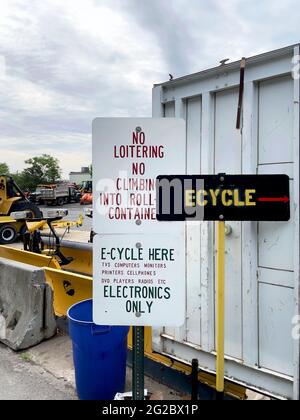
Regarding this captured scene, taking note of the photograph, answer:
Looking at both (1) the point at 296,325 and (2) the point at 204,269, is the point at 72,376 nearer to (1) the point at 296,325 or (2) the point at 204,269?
(2) the point at 204,269

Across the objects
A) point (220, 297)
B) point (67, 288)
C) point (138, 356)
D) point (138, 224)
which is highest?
point (138, 224)

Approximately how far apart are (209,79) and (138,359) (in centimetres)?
216

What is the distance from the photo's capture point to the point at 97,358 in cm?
323

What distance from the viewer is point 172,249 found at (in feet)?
7.77

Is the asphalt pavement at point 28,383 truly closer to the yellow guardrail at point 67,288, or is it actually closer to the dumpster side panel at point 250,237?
the yellow guardrail at point 67,288

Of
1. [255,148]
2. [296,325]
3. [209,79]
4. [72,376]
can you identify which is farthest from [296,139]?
[72,376]

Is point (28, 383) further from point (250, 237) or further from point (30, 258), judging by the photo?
point (30, 258)

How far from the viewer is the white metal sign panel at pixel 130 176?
2.37 metres

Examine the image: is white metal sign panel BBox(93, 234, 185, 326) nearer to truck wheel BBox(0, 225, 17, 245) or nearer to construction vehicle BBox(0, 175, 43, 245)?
construction vehicle BBox(0, 175, 43, 245)

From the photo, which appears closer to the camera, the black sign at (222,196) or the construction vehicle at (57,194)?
the black sign at (222,196)

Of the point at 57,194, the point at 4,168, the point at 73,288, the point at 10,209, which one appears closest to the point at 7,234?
the point at 10,209

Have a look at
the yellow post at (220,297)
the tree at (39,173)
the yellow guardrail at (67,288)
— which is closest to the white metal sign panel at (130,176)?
the yellow post at (220,297)

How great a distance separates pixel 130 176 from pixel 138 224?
1.05ft

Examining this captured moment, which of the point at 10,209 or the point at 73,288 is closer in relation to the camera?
the point at 73,288
